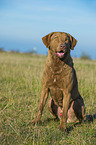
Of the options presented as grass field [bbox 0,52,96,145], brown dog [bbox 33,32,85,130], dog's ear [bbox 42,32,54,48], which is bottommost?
grass field [bbox 0,52,96,145]

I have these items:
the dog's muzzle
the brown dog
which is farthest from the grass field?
the dog's muzzle

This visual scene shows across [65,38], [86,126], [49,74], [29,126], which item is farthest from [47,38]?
[86,126]

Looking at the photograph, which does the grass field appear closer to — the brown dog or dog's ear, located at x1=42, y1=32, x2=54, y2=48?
the brown dog

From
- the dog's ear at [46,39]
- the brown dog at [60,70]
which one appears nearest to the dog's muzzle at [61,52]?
the brown dog at [60,70]

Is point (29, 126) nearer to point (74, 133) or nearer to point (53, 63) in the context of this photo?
point (74, 133)

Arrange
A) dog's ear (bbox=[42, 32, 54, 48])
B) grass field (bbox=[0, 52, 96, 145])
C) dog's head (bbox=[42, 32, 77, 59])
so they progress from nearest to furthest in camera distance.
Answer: grass field (bbox=[0, 52, 96, 145]) → dog's head (bbox=[42, 32, 77, 59]) → dog's ear (bbox=[42, 32, 54, 48])

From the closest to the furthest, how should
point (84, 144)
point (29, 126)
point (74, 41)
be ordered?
point (84, 144), point (74, 41), point (29, 126)

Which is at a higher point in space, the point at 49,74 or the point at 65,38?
the point at 65,38

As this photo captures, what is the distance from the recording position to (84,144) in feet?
9.43

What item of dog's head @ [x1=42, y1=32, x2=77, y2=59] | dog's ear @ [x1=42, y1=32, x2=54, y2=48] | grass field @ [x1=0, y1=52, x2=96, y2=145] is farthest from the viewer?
dog's ear @ [x1=42, y1=32, x2=54, y2=48]

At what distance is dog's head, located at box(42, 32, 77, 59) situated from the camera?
3127mm

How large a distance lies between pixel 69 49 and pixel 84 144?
1573mm

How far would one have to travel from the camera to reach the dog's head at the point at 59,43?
313 cm

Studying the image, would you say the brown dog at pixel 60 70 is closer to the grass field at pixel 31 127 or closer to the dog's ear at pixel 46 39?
the dog's ear at pixel 46 39
